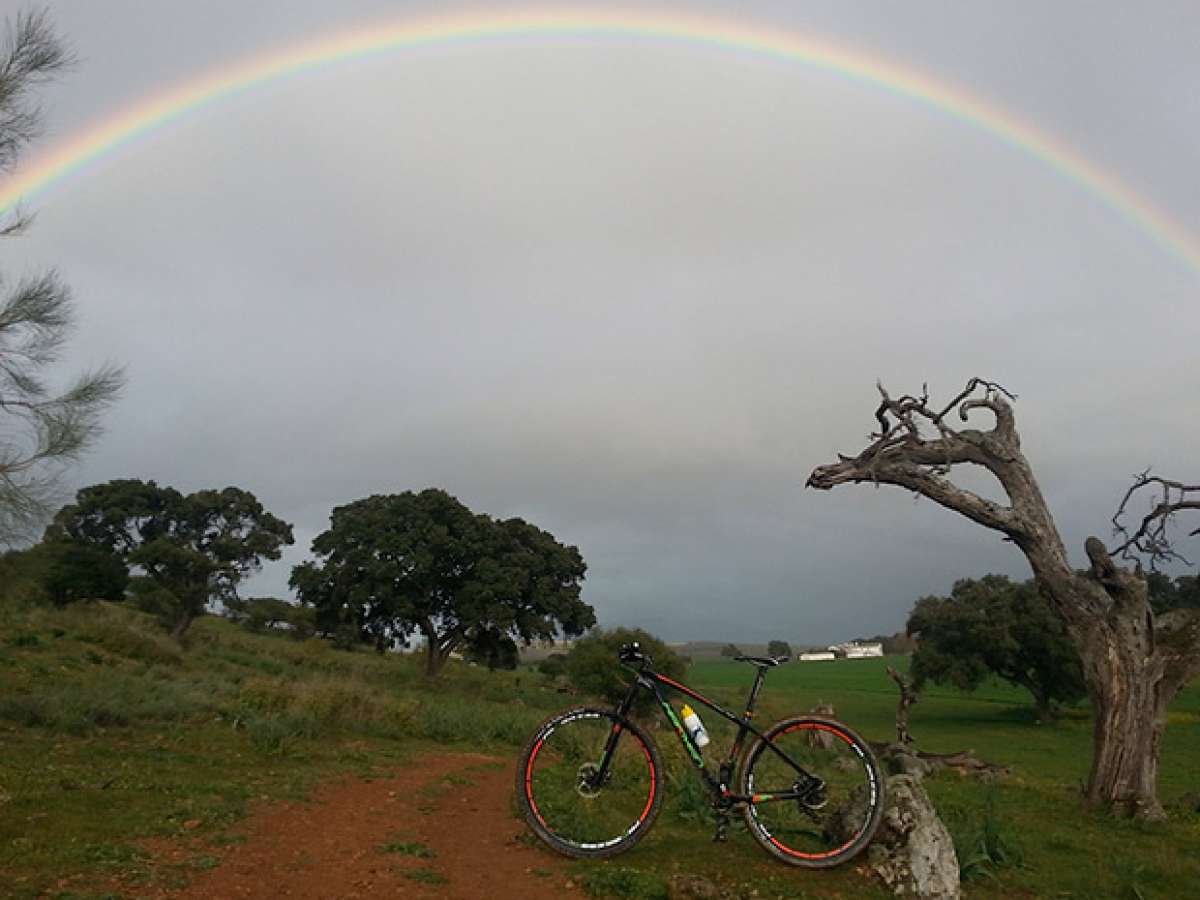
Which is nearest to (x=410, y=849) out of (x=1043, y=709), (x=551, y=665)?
(x=1043, y=709)

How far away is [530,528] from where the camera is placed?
45.2 metres

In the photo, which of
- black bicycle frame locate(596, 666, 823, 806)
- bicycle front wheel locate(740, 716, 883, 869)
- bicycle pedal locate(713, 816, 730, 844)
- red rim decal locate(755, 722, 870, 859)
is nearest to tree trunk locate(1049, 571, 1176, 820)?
bicycle front wheel locate(740, 716, 883, 869)

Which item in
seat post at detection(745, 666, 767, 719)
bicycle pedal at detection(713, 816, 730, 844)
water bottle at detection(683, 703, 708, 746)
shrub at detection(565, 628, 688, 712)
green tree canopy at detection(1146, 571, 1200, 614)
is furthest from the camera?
green tree canopy at detection(1146, 571, 1200, 614)

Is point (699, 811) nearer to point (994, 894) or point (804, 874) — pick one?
point (804, 874)

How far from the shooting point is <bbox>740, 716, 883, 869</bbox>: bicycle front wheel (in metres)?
7.01

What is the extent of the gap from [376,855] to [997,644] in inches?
1765

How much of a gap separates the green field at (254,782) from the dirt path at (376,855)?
32 cm

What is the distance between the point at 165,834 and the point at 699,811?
5388 millimetres

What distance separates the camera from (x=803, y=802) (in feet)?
23.9

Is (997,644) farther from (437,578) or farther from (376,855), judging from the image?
(376,855)

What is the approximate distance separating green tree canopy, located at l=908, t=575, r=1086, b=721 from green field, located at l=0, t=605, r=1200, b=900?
55.3ft

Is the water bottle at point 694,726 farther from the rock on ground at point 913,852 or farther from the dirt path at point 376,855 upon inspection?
the rock on ground at point 913,852

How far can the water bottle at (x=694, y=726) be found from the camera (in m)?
7.11

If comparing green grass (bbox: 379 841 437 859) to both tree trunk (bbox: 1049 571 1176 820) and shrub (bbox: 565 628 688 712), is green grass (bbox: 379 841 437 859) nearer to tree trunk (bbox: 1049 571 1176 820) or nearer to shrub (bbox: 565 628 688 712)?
tree trunk (bbox: 1049 571 1176 820)
